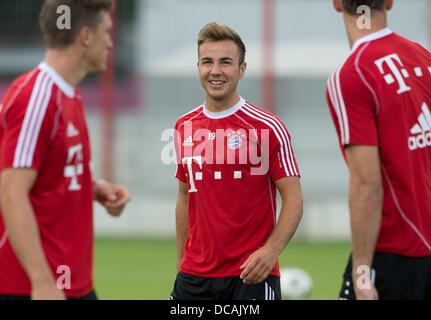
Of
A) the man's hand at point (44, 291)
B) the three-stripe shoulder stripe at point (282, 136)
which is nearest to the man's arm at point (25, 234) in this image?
the man's hand at point (44, 291)

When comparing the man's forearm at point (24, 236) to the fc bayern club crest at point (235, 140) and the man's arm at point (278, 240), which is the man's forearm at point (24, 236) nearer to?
the man's arm at point (278, 240)

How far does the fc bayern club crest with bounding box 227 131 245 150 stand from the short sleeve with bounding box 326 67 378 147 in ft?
3.16

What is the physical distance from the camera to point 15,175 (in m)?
3.17

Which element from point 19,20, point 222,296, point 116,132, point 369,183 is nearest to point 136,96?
point 116,132

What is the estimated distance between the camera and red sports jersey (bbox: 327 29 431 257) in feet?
11.1

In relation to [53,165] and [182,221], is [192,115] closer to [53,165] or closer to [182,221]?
[182,221]

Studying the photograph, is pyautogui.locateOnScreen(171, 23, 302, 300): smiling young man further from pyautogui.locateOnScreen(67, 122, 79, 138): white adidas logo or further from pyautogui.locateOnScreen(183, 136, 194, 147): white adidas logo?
pyautogui.locateOnScreen(67, 122, 79, 138): white adidas logo

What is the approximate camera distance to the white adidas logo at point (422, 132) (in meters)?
3.43

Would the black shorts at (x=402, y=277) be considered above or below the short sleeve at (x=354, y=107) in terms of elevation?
below

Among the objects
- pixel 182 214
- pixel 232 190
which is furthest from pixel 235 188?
pixel 182 214

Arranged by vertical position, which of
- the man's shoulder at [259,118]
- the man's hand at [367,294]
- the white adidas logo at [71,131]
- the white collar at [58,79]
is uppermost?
the white collar at [58,79]

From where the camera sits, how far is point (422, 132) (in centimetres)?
346

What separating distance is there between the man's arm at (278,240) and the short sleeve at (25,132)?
4.37 feet
